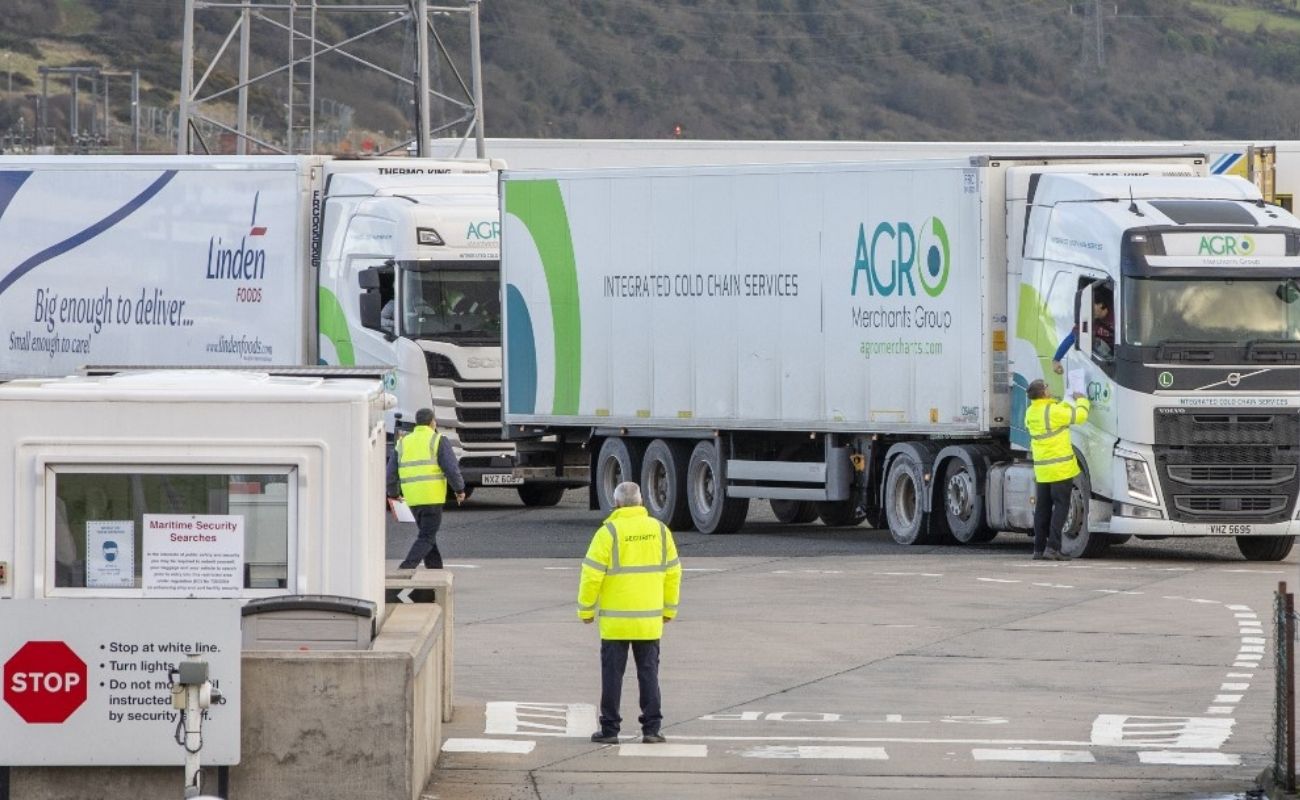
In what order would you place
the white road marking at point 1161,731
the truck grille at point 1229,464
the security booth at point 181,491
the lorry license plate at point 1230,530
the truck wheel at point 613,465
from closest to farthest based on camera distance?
the security booth at point 181,491, the white road marking at point 1161,731, the truck grille at point 1229,464, the lorry license plate at point 1230,530, the truck wheel at point 613,465

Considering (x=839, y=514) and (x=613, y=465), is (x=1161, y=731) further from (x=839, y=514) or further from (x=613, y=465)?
(x=613, y=465)

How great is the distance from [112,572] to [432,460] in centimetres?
989

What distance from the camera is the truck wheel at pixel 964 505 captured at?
956 inches

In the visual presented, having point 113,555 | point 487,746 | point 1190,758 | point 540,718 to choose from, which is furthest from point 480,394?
point 113,555

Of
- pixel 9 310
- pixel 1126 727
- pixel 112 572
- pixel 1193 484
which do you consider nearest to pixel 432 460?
pixel 1193 484

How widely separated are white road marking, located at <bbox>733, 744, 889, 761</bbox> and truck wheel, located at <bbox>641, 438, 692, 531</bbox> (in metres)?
14.4

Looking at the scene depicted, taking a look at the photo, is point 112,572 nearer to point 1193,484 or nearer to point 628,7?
point 1193,484

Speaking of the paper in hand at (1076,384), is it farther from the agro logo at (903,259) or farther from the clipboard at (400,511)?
the clipboard at (400,511)

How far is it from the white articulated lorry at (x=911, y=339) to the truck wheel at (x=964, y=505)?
0.04 meters

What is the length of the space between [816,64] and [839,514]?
10531 cm

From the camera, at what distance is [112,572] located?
11211 millimetres

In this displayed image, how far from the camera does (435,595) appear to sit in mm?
13695

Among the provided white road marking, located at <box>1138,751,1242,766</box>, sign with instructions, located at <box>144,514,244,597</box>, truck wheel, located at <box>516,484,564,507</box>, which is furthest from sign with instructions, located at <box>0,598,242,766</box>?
truck wheel, located at <box>516,484,564,507</box>

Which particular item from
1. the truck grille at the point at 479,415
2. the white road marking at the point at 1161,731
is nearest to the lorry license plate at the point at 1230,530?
the white road marking at the point at 1161,731
